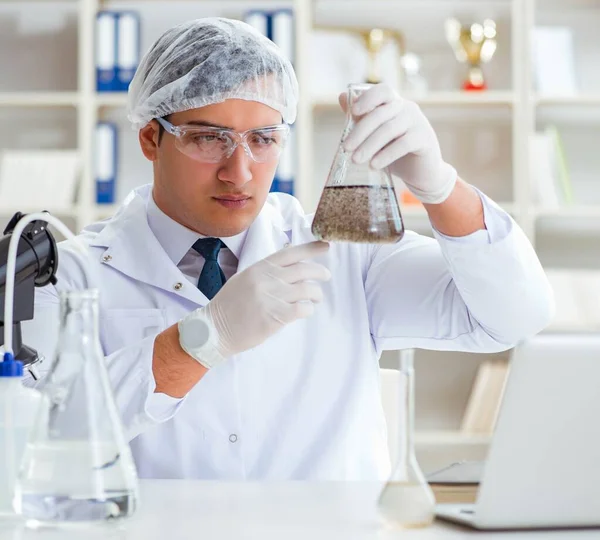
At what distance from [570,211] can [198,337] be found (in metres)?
2.03

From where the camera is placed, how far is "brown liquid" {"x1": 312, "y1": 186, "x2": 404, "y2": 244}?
1.11 metres

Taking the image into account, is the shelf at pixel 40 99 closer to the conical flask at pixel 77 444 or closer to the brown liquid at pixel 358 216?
the brown liquid at pixel 358 216

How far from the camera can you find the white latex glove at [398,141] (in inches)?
47.1

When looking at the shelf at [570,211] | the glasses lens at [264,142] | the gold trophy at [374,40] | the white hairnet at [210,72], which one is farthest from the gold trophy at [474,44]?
the glasses lens at [264,142]

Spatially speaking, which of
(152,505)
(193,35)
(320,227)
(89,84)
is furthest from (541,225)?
(152,505)

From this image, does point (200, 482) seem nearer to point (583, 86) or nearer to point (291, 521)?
point (291, 521)

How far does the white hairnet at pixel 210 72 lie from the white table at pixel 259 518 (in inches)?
29.9

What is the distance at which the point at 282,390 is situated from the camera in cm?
158

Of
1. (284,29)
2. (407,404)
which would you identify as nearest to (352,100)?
(407,404)

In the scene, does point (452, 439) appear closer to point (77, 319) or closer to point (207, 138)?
point (207, 138)

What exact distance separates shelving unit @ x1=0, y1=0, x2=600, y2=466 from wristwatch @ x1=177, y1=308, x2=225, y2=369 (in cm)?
177

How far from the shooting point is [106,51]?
9.89 ft

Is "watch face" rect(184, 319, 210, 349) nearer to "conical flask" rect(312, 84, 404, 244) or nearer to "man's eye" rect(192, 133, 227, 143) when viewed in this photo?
"conical flask" rect(312, 84, 404, 244)

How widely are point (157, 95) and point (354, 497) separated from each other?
899 millimetres
